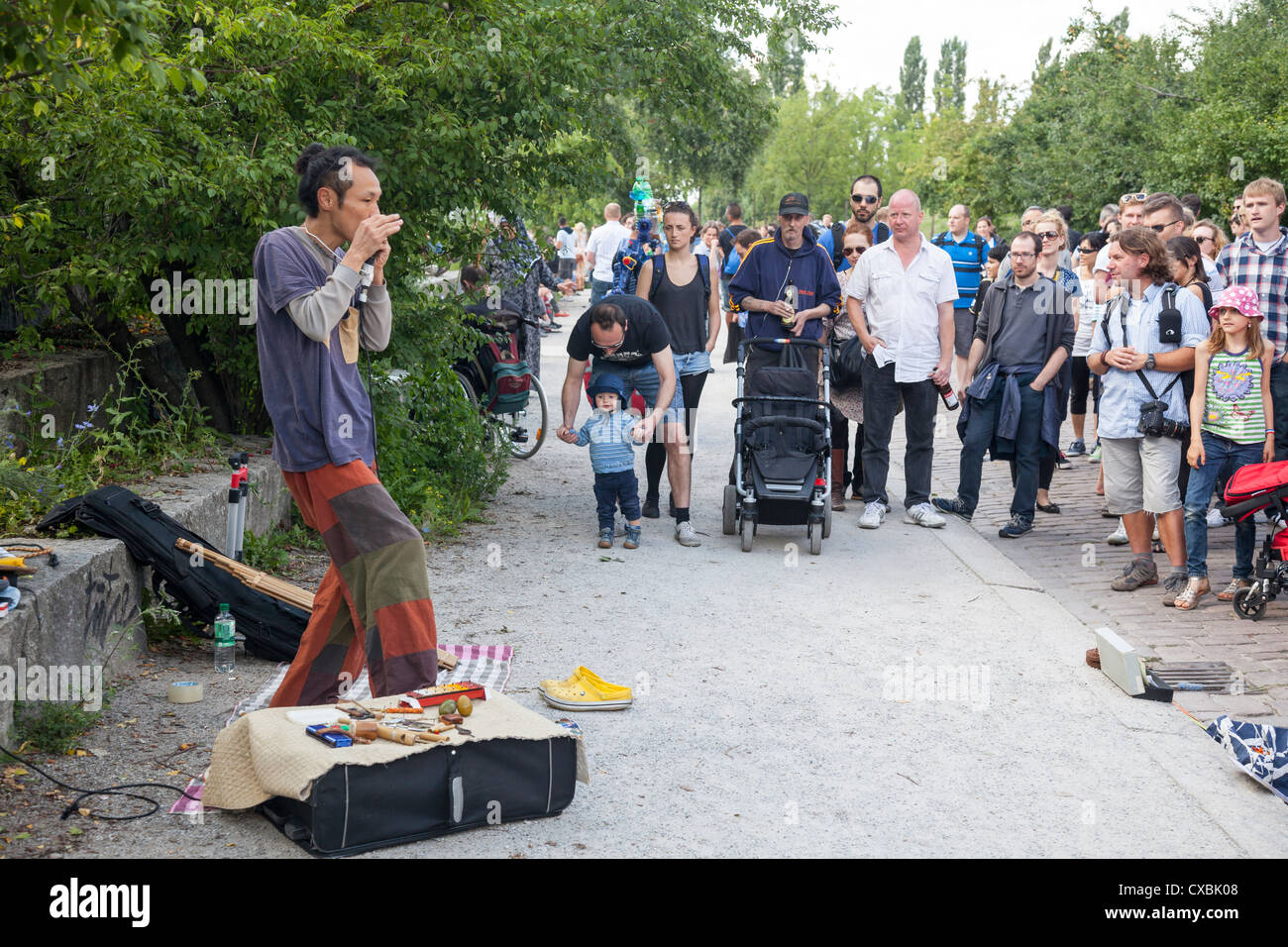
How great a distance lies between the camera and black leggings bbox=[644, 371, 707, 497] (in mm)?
9505

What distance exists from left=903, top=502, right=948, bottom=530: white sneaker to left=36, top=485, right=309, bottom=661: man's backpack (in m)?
5.12

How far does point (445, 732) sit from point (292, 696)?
0.84m

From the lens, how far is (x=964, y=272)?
12281mm

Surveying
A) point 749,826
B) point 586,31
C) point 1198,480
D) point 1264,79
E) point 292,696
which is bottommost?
point 749,826

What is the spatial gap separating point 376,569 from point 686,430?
4.97 m

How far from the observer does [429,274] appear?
31.6 ft

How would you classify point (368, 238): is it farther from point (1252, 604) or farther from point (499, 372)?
point (499, 372)

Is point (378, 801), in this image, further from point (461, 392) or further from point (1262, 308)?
point (1262, 308)

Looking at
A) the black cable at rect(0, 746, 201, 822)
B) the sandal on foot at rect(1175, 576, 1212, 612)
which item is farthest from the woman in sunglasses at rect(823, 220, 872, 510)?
the black cable at rect(0, 746, 201, 822)

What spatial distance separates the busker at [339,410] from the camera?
4570 millimetres

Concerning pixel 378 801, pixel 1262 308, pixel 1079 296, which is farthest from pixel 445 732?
pixel 1079 296

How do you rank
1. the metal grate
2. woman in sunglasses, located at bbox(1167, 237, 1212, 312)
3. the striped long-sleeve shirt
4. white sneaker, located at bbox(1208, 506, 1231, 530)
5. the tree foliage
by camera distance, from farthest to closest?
white sneaker, located at bbox(1208, 506, 1231, 530)
the striped long-sleeve shirt
woman in sunglasses, located at bbox(1167, 237, 1212, 312)
the tree foliage
the metal grate

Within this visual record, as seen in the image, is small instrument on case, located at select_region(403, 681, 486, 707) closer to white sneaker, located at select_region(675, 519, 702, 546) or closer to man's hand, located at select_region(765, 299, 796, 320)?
white sneaker, located at select_region(675, 519, 702, 546)
